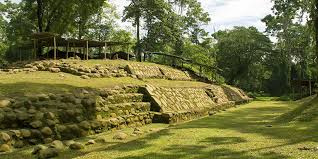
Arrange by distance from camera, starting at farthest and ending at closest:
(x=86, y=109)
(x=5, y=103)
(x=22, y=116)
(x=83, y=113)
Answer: (x=86, y=109), (x=83, y=113), (x=5, y=103), (x=22, y=116)

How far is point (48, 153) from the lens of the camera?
27.9 ft

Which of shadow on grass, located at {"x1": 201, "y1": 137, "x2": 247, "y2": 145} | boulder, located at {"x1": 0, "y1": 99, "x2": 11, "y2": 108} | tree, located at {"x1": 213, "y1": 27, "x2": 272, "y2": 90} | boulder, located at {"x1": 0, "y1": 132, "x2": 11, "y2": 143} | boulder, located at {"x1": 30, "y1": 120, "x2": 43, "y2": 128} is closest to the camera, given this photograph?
boulder, located at {"x1": 0, "y1": 132, "x2": 11, "y2": 143}

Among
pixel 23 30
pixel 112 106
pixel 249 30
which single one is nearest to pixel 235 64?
pixel 249 30

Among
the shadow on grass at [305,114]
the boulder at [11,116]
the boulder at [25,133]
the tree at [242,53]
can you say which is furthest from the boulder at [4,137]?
the tree at [242,53]

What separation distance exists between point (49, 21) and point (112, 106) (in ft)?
66.1

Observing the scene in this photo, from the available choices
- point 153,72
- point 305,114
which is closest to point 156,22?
point 153,72

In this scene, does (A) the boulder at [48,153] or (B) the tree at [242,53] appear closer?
(A) the boulder at [48,153]

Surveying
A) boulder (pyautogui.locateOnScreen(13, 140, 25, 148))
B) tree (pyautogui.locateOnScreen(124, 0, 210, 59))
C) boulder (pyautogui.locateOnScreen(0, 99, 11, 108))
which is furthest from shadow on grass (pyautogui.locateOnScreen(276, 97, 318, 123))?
tree (pyautogui.locateOnScreen(124, 0, 210, 59))

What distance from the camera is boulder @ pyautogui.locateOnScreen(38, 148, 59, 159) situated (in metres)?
8.41

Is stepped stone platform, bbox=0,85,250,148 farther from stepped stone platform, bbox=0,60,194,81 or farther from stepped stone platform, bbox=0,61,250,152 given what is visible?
stepped stone platform, bbox=0,60,194,81

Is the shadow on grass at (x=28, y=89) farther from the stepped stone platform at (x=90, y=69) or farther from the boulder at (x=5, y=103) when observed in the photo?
the stepped stone platform at (x=90, y=69)

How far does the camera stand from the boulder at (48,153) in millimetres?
8406

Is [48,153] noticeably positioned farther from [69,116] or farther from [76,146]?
[69,116]

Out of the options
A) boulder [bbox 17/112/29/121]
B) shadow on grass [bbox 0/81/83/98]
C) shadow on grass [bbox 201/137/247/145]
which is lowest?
shadow on grass [bbox 201/137/247/145]
